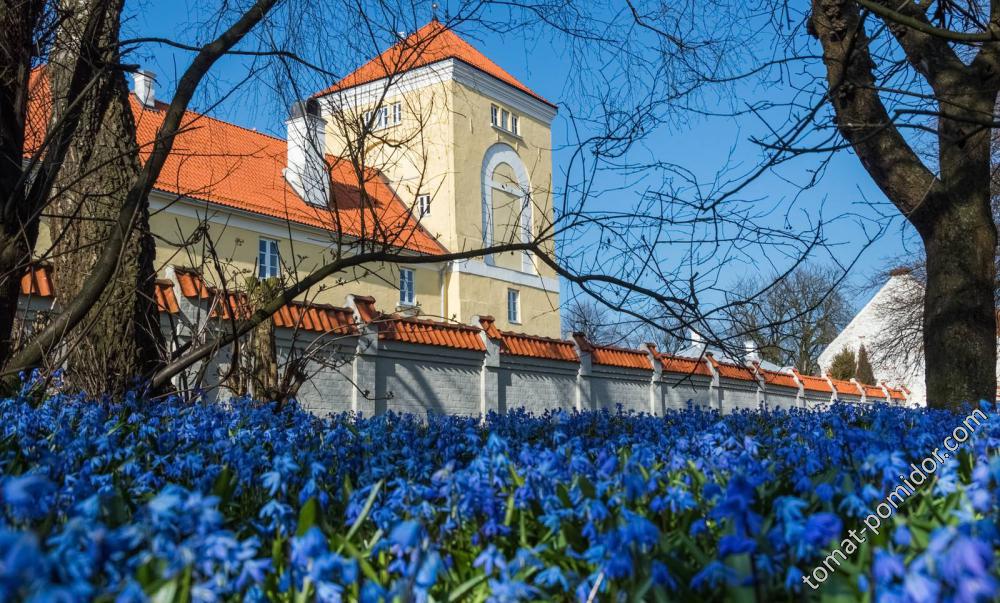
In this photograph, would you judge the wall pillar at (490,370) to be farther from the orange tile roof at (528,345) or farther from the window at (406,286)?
the window at (406,286)

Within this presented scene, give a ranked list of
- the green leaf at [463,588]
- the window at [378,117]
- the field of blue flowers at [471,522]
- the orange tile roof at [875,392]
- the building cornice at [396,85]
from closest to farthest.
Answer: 1. the field of blue flowers at [471,522]
2. the green leaf at [463,588]
3. the window at [378,117]
4. the building cornice at [396,85]
5. the orange tile roof at [875,392]

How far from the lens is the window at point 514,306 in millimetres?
37222

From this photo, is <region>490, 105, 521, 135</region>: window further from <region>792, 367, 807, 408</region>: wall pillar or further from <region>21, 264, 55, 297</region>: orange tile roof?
<region>21, 264, 55, 297</region>: orange tile roof

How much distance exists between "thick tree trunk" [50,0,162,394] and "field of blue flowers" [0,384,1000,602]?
9.19 ft

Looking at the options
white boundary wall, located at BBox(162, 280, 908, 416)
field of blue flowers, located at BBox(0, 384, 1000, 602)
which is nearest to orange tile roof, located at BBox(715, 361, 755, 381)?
white boundary wall, located at BBox(162, 280, 908, 416)

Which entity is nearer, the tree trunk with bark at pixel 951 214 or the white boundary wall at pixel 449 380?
the tree trunk with bark at pixel 951 214

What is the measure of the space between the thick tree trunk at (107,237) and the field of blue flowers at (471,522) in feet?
9.19

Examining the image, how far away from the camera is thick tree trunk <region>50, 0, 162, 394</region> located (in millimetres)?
6488

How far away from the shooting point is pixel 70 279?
732cm

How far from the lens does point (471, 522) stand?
7.79 feet

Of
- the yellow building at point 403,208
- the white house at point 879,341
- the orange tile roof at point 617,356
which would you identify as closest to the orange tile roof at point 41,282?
the yellow building at point 403,208

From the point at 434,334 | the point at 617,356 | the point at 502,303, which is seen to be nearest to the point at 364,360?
the point at 434,334

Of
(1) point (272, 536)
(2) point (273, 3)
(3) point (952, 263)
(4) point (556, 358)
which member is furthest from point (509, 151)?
(1) point (272, 536)

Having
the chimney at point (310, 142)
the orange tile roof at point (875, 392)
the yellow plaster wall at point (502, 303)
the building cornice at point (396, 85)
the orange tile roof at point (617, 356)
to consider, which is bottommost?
the orange tile roof at point (875, 392)
